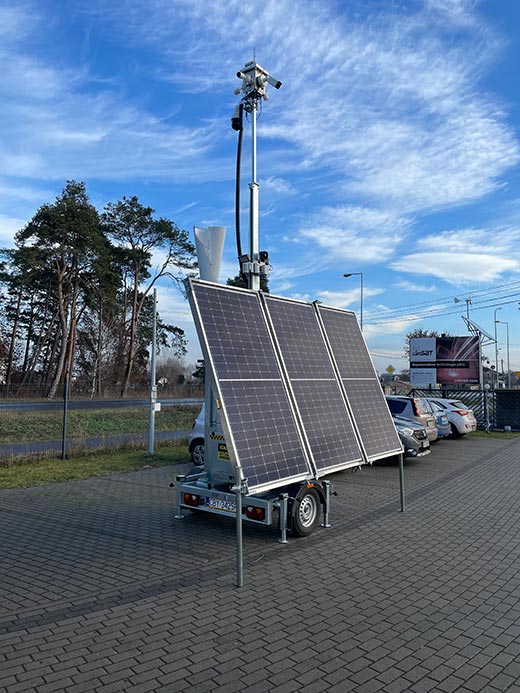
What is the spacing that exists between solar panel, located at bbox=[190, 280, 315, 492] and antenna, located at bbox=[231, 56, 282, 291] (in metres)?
0.97

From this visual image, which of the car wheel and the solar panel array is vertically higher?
the solar panel array

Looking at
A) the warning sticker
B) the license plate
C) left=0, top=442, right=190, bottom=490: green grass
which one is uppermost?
the warning sticker

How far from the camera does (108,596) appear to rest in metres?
4.85

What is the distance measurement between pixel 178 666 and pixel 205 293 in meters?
3.71

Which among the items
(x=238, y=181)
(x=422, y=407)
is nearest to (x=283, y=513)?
(x=238, y=181)

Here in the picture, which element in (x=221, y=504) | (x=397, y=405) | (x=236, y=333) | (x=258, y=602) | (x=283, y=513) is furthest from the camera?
(x=397, y=405)

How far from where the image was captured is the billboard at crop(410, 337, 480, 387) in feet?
100

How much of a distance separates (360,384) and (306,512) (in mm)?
2451

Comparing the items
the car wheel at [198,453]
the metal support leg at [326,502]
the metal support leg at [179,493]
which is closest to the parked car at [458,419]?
the car wheel at [198,453]

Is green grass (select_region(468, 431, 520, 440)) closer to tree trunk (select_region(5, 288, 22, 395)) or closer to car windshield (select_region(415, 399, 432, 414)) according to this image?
car windshield (select_region(415, 399, 432, 414))

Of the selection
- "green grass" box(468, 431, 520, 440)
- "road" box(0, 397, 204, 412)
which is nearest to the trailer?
"green grass" box(468, 431, 520, 440)

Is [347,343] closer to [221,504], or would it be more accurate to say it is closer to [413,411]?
[221,504]

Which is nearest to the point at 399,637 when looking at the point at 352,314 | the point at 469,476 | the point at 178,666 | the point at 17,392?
the point at 178,666

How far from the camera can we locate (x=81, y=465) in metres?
12.4
